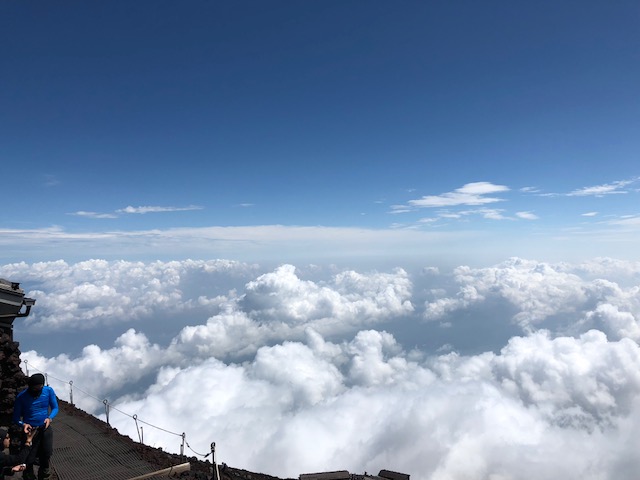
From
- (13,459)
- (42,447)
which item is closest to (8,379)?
(42,447)

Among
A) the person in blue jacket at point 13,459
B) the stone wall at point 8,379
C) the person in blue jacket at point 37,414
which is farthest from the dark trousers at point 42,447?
the stone wall at point 8,379

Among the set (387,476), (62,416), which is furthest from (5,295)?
(387,476)

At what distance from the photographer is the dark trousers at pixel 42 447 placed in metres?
7.80

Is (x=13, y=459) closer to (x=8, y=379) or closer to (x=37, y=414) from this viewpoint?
(x=37, y=414)

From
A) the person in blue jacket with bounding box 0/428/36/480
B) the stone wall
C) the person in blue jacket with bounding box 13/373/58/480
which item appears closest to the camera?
the person in blue jacket with bounding box 0/428/36/480

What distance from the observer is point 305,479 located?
42.9ft

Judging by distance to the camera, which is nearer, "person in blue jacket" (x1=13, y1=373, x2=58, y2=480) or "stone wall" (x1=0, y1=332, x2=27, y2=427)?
"person in blue jacket" (x1=13, y1=373, x2=58, y2=480)

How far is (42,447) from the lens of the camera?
312 inches

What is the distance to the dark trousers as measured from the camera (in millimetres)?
7801

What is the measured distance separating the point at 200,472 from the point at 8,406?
798 centimetres

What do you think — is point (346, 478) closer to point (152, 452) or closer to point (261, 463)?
point (152, 452)

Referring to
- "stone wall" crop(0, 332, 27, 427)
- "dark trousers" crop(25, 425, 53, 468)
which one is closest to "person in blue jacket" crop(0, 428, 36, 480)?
"dark trousers" crop(25, 425, 53, 468)

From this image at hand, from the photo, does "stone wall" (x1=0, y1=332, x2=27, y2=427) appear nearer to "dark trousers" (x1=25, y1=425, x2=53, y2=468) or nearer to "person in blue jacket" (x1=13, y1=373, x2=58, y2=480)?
"person in blue jacket" (x1=13, y1=373, x2=58, y2=480)

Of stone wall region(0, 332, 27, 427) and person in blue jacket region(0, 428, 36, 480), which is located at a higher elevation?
person in blue jacket region(0, 428, 36, 480)
